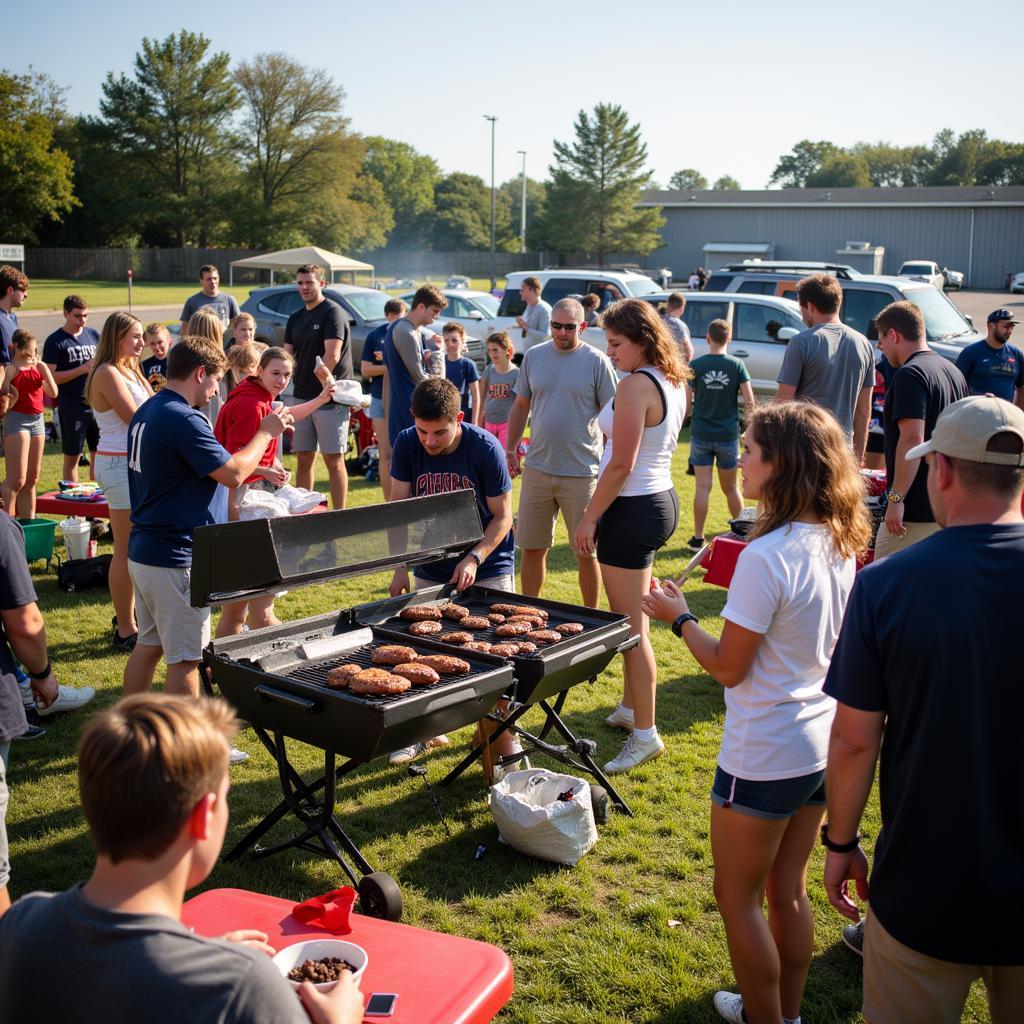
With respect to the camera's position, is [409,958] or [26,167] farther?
[26,167]

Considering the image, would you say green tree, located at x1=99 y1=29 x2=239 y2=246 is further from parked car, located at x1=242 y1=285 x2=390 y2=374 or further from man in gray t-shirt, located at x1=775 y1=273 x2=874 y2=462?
man in gray t-shirt, located at x1=775 y1=273 x2=874 y2=462

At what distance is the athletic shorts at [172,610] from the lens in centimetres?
441

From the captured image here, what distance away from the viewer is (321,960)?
2416 mm

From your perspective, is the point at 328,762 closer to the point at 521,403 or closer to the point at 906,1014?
the point at 906,1014

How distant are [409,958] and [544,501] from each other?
3.87m

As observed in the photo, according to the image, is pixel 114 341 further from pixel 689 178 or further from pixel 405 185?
pixel 689 178

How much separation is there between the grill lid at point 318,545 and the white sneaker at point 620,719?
1.64 m

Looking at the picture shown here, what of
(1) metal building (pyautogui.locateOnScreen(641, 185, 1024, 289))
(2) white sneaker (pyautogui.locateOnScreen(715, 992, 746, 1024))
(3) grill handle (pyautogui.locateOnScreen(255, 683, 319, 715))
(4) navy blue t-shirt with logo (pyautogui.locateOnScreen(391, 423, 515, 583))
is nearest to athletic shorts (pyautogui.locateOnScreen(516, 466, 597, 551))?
(4) navy blue t-shirt with logo (pyautogui.locateOnScreen(391, 423, 515, 583))

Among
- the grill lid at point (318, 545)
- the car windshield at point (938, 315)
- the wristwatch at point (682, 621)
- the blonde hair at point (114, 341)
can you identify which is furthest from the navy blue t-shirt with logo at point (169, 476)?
the car windshield at point (938, 315)

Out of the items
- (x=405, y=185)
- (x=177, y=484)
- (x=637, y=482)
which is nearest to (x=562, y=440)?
(x=637, y=482)

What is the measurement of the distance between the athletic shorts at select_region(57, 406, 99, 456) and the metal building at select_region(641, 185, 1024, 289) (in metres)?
46.5

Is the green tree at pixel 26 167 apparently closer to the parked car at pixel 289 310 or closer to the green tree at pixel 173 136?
the green tree at pixel 173 136

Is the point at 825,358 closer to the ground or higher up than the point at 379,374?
higher up

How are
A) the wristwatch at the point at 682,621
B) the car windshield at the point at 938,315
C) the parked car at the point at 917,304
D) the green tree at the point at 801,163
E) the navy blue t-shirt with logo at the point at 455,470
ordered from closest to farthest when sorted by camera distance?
the wristwatch at the point at 682,621
the navy blue t-shirt with logo at the point at 455,470
the parked car at the point at 917,304
the car windshield at the point at 938,315
the green tree at the point at 801,163
